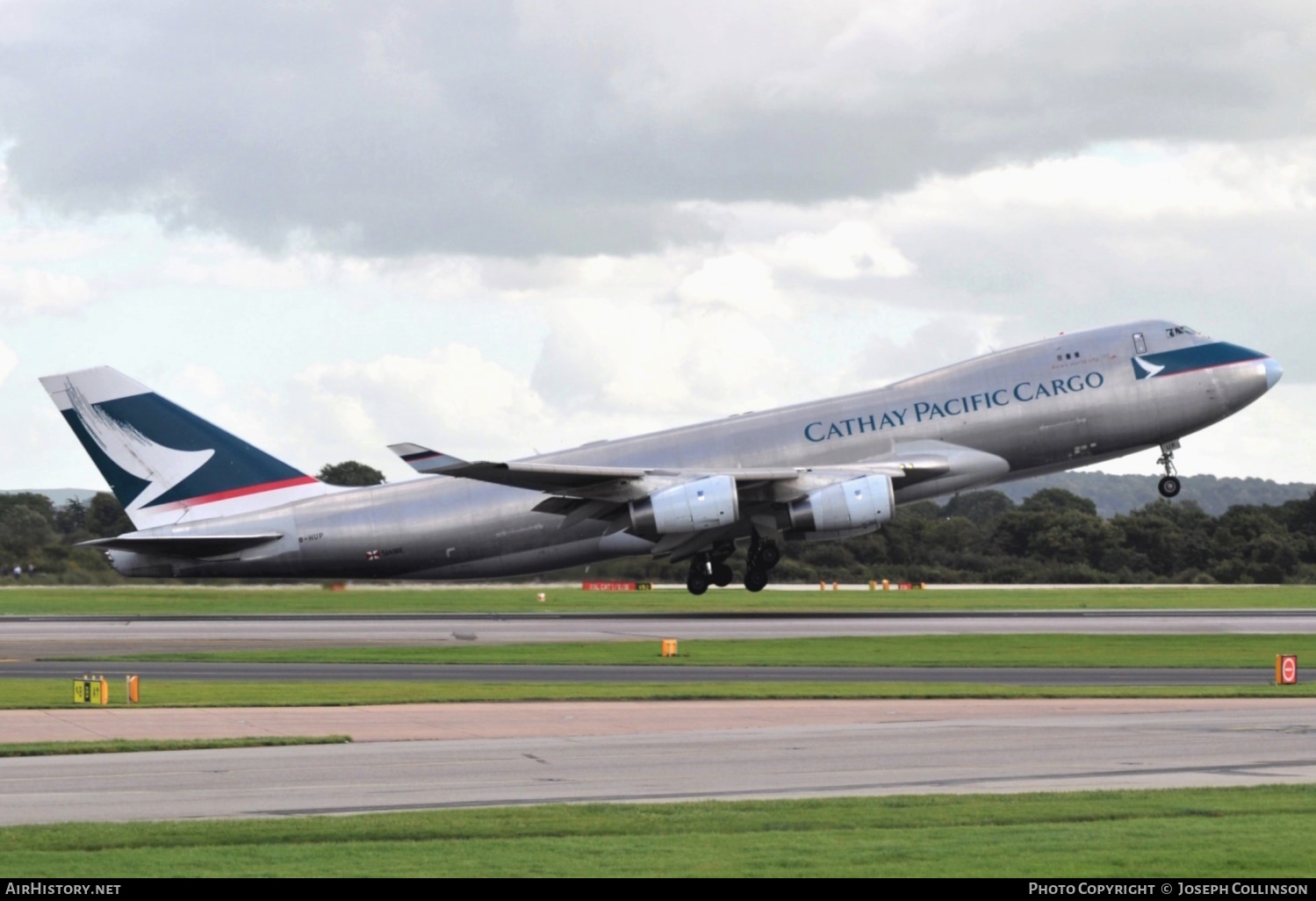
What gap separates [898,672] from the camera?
35.6 metres

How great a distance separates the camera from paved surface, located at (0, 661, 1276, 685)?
3384 cm

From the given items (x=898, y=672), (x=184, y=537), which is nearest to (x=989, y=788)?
(x=898, y=672)

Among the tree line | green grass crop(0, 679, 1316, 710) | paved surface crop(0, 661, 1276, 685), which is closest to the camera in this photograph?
green grass crop(0, 679, 1316, 710)

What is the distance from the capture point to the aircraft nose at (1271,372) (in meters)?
51.5

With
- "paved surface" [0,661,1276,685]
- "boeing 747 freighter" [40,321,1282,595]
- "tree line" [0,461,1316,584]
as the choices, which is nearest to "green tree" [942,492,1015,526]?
"tree line" [0,461,1316,584]

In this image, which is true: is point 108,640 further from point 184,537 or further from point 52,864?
point 52,864

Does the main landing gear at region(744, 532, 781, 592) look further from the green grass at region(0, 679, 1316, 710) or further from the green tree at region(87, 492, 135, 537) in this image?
the green tree at region(87, 492, 135, 537)

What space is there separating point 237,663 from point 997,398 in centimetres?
2539

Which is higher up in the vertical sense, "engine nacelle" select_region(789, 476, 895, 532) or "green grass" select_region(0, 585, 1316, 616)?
"engine nacelle" select_region(789, 476, 895, 532)

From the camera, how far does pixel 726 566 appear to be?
2104 inches

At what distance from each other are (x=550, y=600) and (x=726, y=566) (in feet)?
77.4

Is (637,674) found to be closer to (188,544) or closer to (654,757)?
(654,757)

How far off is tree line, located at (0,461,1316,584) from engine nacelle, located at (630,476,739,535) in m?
43.6

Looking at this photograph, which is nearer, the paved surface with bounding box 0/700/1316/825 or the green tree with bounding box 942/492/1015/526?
the paved surface with bounding box 0/700/1316/825
